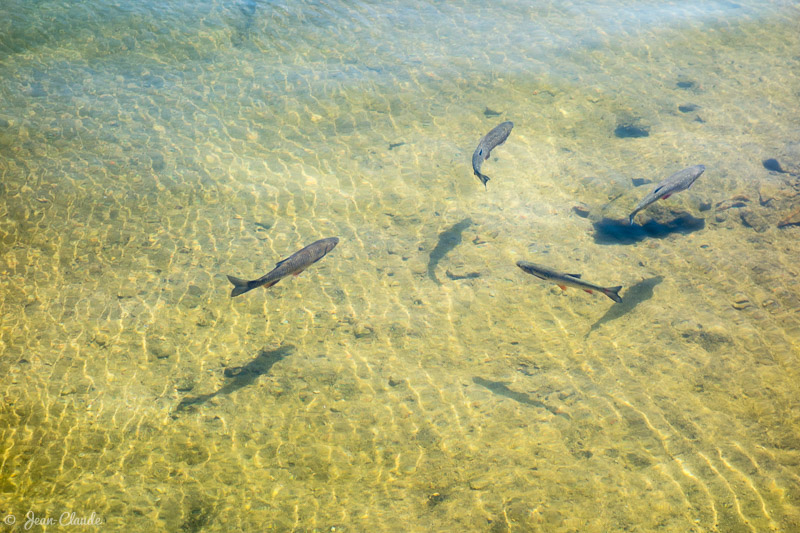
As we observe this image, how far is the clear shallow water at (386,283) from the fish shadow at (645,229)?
5 centimetres

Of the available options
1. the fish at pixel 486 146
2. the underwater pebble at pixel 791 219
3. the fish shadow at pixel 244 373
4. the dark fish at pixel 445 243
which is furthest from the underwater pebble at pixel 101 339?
Result: the underwater pebble at pixel 791 219

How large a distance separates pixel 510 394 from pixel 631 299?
2546 mm

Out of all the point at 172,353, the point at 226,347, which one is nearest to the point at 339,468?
the point at 226,347

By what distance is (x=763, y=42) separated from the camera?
42.7 feet

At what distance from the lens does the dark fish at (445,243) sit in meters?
7.32

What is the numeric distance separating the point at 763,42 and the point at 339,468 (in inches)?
640

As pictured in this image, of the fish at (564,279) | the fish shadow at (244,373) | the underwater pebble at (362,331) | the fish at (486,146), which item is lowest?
the fish shadow at (244,373)

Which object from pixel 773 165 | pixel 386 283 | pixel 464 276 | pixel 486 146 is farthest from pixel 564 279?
pixel 773 165

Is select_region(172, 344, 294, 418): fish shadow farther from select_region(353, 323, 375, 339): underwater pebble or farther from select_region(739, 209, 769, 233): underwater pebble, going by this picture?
select_region(739, 209, 769, 233): underwater pebble

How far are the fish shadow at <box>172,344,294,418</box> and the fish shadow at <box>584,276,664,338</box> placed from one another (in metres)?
4.19

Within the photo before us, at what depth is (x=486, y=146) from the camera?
678cm

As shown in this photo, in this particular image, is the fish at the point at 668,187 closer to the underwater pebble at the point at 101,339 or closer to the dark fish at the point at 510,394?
the dark fish at the point at 510,394

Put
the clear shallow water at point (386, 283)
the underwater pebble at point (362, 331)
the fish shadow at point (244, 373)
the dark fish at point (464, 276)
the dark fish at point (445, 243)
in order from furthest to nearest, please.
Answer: the dark fish at point (445, 243) < the dark fish at point (464, 276) < the underwater pebble at point (362, 331) < the fish shadow at point (244, 373) < the clear shallow water at point (386, 283)

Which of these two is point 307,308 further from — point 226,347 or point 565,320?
point 565,320
